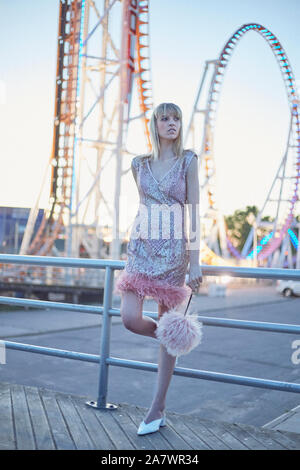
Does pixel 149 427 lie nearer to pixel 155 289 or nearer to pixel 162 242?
pixel 155 289

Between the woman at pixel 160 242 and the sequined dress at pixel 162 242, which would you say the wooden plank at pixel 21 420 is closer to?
the woman at pixel 160 242

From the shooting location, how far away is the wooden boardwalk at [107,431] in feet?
7.39

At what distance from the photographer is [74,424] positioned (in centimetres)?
249

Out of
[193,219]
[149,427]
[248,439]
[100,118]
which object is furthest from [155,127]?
[100,118]

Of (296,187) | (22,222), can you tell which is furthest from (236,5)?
(22,222)

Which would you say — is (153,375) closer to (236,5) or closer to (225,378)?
(225,378)

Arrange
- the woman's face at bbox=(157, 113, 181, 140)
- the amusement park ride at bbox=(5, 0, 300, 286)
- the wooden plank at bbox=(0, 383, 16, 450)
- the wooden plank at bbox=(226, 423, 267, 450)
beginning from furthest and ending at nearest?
the amusement park ride at bbox=(5, 0, 300, 286) → the woman's face at bbox=(157, 113, 181, 140) → the wooden plank at bbox=(226, 423, 267, 450) → the wooden plank at bbox=(0, 383, 16, 450)

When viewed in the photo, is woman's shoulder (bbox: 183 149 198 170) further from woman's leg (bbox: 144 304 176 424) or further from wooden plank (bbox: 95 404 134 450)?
wooden plank (bbox: 95 404 134 450)

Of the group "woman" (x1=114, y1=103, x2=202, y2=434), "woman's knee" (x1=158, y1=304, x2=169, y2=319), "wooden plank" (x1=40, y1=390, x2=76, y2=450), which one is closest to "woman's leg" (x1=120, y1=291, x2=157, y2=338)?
"woman" (x1=114, y1=103, x2=202, y2=434)

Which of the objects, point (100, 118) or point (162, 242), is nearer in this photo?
point (162, 242)

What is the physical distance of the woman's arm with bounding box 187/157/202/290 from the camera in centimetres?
234

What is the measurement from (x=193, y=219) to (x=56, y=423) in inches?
46.5

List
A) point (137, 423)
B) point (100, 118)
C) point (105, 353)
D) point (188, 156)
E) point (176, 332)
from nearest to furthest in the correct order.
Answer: point (176, 332), point (188, 156), point (137, 423), point (105, 353), point (100, 118)
